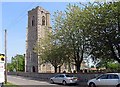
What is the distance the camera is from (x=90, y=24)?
39.2 meters

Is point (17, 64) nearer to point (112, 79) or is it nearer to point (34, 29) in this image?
point (34, 29)

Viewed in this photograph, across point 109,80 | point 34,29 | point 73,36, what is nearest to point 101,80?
point 109,80

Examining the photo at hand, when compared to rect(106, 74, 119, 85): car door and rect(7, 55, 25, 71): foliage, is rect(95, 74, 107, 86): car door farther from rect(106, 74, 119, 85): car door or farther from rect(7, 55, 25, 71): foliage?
rect(7, 55, 25, 71): foliage

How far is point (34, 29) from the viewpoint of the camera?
99938 mm

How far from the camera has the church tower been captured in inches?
3868

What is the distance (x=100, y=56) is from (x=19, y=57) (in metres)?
105

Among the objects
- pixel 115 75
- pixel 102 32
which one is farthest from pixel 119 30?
pixel 115 75

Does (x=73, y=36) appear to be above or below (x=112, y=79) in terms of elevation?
above

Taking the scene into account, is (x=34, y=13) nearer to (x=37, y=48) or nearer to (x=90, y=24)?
(x=37, y=48)

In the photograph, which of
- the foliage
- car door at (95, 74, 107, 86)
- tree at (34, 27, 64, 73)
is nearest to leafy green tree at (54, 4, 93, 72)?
tree at (34, 27, 64, 73)

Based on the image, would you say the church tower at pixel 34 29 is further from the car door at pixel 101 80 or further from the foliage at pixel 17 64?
the car door at pixel 101 80

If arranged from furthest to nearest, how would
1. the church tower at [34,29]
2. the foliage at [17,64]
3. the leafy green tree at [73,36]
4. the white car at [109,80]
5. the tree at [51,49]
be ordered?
1. the foliage at [17,64]
2. the church tower at [34,29]
3. the tree at [51,49]
4. the leafy green tree at [73,36]
5. the white car at [109,80]

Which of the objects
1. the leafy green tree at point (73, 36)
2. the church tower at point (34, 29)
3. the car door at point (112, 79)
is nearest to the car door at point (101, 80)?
the car door at point (112, 79)

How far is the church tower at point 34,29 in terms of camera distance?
98.2 meters
